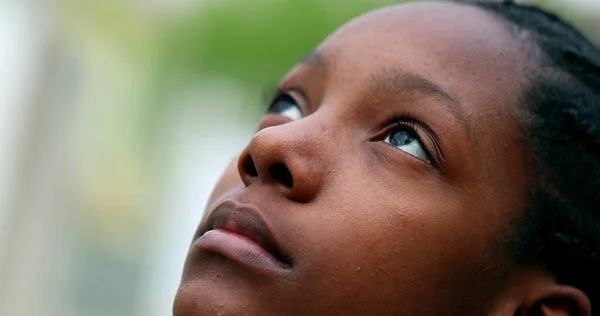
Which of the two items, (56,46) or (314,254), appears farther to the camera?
(56,46)

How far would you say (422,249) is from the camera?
1.00 m

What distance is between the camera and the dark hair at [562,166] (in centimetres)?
111

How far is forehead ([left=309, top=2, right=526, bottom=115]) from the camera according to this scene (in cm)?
110

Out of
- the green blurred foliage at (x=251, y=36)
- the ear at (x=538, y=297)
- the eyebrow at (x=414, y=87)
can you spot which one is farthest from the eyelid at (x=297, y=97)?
the green blurred foliage at (x=251, y=36)

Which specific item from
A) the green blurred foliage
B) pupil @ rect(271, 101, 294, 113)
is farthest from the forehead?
the green blurred foliage

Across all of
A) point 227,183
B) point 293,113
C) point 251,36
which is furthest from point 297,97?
point 251,36

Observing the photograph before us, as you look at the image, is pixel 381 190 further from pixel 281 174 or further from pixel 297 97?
pixel 297 97

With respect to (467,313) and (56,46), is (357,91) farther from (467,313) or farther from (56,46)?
(56,46)

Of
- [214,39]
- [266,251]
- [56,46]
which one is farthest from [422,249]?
[214,39]

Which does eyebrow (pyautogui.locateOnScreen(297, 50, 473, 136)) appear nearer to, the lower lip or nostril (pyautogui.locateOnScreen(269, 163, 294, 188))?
nostril (pyautogui.locateOnScreen(269, 163, 294, 188))

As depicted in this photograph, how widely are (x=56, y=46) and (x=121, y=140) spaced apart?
2.42 feet

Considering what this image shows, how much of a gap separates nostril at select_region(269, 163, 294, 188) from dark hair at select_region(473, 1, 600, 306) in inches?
13.3

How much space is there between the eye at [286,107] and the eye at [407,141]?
0.61 feet

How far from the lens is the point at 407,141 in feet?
3.49
